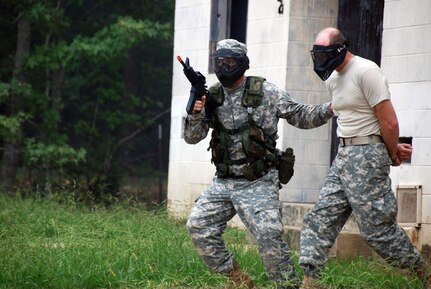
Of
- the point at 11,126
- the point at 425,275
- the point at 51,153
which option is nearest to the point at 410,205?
the point at 425,275

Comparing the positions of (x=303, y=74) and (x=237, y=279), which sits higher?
(x=303, y=74)

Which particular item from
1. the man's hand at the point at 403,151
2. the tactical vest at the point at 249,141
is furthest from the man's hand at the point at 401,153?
the tactical vest at the point at 249,141

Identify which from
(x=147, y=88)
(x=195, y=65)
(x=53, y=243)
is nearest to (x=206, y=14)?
(x=195, y=65)

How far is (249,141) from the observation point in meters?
7.14

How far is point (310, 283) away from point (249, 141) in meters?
1.11

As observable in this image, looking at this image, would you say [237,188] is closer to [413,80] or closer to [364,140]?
[364,140]

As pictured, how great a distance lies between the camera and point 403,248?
23.3 ft

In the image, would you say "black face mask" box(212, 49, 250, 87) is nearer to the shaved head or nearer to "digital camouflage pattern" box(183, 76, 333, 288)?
"digital camouflage pattern" box(183, 76, 333, 288)

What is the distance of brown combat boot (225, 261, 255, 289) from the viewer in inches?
287

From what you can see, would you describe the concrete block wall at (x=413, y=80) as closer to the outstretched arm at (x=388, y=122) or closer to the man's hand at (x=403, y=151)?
the man's hand at (x=403, y=151)

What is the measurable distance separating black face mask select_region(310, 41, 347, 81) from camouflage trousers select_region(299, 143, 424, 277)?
0.59 metres

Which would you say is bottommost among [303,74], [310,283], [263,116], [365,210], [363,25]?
[310,283]

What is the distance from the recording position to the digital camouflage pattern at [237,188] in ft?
23.2

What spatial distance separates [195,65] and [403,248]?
6306 mm
